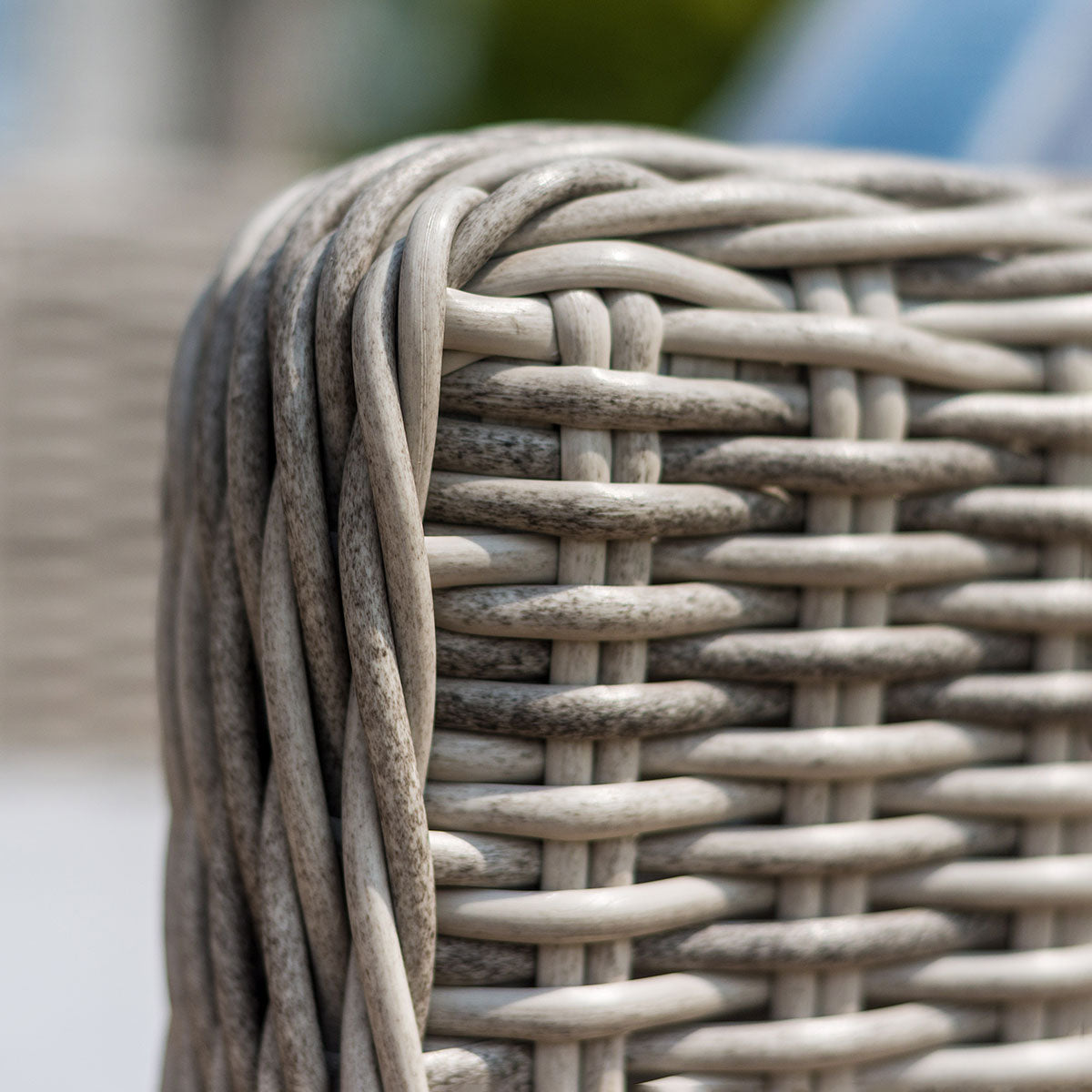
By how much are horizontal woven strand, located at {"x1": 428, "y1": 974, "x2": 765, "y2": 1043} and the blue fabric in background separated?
70cm

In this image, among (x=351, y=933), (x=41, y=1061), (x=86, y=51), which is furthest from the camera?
(x=86, y=51)

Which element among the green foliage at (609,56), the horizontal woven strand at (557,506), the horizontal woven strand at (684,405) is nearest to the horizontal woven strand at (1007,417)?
the horizontal woven strand at (684,405)

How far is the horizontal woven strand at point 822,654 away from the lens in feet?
1.04

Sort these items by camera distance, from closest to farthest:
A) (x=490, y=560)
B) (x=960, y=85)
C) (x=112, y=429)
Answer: (x=490, y=560) < (x=960, y=85) < (x=112, y=429)

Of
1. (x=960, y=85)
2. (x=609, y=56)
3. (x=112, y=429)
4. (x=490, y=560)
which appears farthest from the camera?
(x=609, y=56)

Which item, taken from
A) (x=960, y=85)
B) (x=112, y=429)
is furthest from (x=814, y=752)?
(x=112, y=429)

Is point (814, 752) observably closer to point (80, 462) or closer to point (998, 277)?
point (998, 277)

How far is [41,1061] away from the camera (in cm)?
57

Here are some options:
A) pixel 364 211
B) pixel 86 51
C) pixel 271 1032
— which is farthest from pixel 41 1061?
pixel 86 51

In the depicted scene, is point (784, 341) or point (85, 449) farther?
point (85, 449)

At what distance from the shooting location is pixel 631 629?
30 centimetres

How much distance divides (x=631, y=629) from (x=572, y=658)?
0.02 m

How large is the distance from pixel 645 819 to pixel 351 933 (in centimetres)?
9

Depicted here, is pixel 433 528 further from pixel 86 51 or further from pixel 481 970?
pixel 86 51
